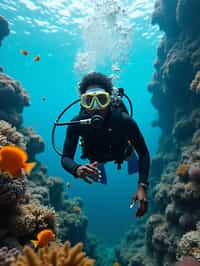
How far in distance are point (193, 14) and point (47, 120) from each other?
116m

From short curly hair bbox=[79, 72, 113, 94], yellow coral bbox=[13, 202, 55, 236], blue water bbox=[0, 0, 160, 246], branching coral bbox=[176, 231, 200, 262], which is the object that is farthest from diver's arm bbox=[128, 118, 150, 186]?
blue water bbox=[0, 0, 160, 246]

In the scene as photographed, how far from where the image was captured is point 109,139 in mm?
4488

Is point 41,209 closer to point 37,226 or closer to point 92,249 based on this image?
point 37,226

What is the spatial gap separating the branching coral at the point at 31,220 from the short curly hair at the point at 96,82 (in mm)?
2374

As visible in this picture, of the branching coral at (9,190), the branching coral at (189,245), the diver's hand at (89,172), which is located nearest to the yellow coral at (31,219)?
the branching coral at (9,190)

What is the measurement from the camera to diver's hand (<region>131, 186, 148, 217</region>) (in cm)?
353

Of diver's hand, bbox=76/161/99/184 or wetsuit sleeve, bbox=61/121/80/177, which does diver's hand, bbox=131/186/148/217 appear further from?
wetsuit sleeve, bbox=61/121/80/177

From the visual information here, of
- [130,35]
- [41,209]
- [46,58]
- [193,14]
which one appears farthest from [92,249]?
[46,58]

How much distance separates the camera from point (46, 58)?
38.7 metres

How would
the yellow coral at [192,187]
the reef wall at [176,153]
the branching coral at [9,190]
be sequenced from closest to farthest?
1. the branching coral at [9,190]
2. the yellow coral at [192,187]
3. the reef wall at [176,153]

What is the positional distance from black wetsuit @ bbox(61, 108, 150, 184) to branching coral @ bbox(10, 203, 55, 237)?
1.09m

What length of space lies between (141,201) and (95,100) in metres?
1.82

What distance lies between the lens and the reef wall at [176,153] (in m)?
7.89

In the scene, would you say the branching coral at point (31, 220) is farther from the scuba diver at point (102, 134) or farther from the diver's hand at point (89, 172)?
the diver's hand at point (89, 172)
